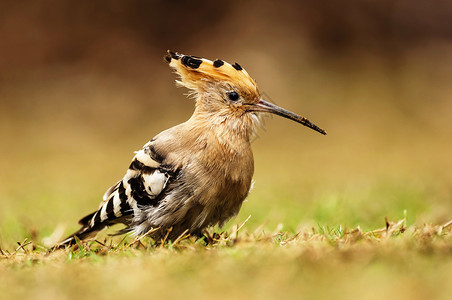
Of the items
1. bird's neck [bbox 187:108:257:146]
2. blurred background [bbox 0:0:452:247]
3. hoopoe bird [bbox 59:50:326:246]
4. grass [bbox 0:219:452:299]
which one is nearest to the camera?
grass [bbox 0:219:452:299]

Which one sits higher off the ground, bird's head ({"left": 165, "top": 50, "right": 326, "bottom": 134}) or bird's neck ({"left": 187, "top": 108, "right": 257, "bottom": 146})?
bird's head ({"left": 165, "top": 50, "right": 326, "bottom": 134})

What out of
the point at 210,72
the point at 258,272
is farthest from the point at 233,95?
the point at 258,272

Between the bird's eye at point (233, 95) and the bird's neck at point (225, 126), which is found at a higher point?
the bird's eye at point (233, 95)

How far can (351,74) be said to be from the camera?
10.6 m

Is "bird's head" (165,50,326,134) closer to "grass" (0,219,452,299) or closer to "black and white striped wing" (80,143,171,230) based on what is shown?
"black and white striped wing" (80,143,171,230)

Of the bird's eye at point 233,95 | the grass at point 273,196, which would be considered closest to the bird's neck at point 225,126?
the bird's eye at point 233,95

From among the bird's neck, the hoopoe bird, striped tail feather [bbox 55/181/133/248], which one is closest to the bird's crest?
the hoopoe bird

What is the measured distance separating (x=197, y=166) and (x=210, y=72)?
1.90ft

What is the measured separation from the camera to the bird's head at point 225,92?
327cm

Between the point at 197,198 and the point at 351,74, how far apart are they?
318 inches

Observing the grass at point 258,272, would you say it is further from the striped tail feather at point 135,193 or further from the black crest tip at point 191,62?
the black crest tip at point 191,62

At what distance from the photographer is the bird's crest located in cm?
328

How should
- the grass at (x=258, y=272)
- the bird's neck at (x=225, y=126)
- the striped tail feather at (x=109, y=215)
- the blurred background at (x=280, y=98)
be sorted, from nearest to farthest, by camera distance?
1. the grass at (x=258, y=272)
2. the bird's neck at (x=225, y=126)
3. the striped tail feather at (x=109, y=215)
4. the blurred background at (x=280, y=98)

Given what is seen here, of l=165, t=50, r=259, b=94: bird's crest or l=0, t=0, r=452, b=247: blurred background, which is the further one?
l=0, t=0, r=452, b=247: blurred background
